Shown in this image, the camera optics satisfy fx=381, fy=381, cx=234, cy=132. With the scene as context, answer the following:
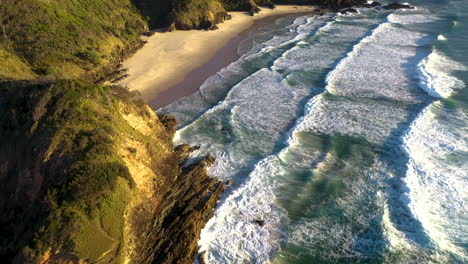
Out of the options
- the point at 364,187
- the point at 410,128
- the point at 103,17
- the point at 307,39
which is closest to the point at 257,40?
the point at 307,39

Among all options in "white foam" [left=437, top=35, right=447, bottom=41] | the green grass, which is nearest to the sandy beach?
the green grass

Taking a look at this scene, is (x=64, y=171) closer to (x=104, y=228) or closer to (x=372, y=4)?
(x=104, y=228)

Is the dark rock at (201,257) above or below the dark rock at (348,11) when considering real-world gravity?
above

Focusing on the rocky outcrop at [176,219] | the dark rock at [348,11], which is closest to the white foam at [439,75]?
the rocky outcrop at [176,219]

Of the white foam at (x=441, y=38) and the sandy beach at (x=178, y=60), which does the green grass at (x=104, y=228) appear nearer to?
the sandy beach at (x=178, y=60)

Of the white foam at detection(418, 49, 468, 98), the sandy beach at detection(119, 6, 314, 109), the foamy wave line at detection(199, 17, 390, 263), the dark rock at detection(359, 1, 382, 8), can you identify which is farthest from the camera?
the dark rock at detection(359, 1, 382, 8)

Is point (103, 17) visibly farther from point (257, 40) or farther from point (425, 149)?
point (425, 149)

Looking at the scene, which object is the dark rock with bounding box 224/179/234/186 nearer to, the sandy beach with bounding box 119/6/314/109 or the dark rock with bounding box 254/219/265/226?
the dark rock with bounding box 254/219/265/226
